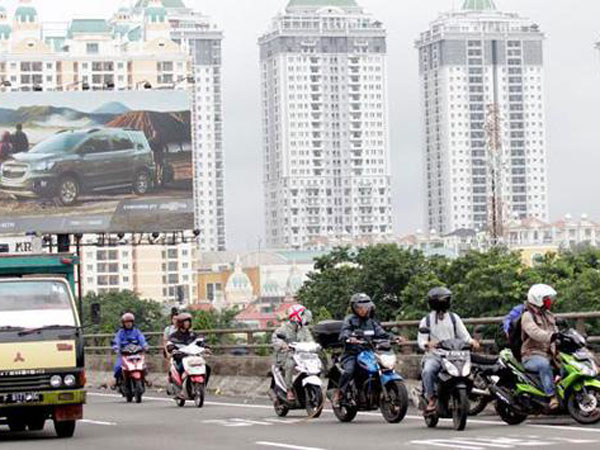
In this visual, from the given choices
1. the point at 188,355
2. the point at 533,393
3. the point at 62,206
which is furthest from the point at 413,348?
the point at 62,206

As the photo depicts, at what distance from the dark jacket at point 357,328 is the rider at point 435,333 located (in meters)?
1.20

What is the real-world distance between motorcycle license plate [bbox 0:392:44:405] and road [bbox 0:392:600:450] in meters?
0.44

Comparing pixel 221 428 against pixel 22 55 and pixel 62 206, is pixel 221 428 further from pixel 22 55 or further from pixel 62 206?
pixel 22 55

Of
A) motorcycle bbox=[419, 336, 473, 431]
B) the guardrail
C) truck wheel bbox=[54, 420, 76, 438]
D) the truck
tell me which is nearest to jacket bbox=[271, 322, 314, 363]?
the guardrail

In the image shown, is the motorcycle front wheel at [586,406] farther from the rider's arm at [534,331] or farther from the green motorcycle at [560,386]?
the rider's arm at [534,331]

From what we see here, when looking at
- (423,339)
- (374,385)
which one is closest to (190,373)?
(374,385)

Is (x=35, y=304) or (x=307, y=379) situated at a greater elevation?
(x=35, y=304)

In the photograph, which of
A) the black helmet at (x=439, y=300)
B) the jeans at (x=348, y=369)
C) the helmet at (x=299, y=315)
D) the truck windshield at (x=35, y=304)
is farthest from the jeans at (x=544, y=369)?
the truck windshield at (x=35, y=304)

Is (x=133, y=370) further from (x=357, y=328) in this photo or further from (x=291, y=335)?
(x=357, y=328)

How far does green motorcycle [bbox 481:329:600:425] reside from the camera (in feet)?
60.5

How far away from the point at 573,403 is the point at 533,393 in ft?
1.51

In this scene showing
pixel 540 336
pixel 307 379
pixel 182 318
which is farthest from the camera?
pixel 182 318

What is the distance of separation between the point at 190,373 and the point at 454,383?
27.6ft

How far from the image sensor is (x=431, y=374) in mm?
19453
